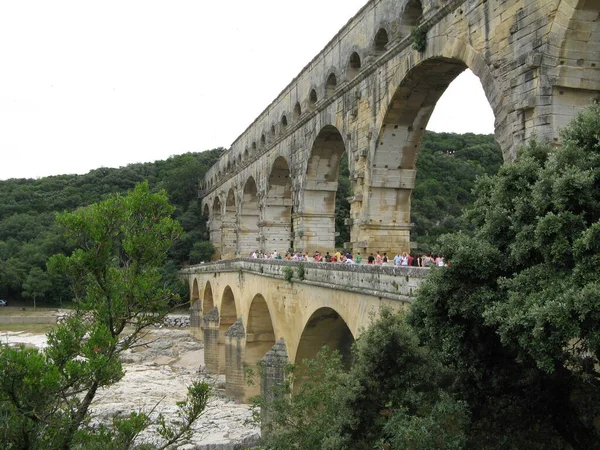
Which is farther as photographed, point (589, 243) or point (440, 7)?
point (440, 7)

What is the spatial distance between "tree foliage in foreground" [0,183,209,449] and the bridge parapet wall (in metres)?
3.68

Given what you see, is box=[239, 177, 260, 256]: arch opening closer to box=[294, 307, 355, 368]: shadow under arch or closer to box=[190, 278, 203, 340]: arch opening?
box=[190, 278, 203, 340]: arch opening

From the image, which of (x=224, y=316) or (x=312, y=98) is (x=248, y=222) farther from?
(x=312, y=98)

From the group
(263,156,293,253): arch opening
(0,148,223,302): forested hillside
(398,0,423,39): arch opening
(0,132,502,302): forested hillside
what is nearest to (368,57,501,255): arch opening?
(398,0,423,39): arch opening

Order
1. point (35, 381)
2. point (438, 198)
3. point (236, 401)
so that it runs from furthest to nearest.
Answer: point (438, 198) < point (236, 401) < point (35, 381)

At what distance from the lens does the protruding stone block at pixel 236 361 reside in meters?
21.1

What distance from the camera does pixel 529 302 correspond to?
203 inches

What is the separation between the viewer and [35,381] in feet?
16.1

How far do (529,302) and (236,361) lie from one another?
17.5m

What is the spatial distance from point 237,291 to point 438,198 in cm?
2215

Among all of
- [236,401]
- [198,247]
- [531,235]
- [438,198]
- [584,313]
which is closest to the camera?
[584,313]

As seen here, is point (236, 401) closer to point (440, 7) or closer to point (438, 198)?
point (440, 7)

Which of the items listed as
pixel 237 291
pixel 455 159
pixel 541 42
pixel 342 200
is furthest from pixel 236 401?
pixel 455 159

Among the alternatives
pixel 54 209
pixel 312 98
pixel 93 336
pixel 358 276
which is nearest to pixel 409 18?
pixel 358 276
